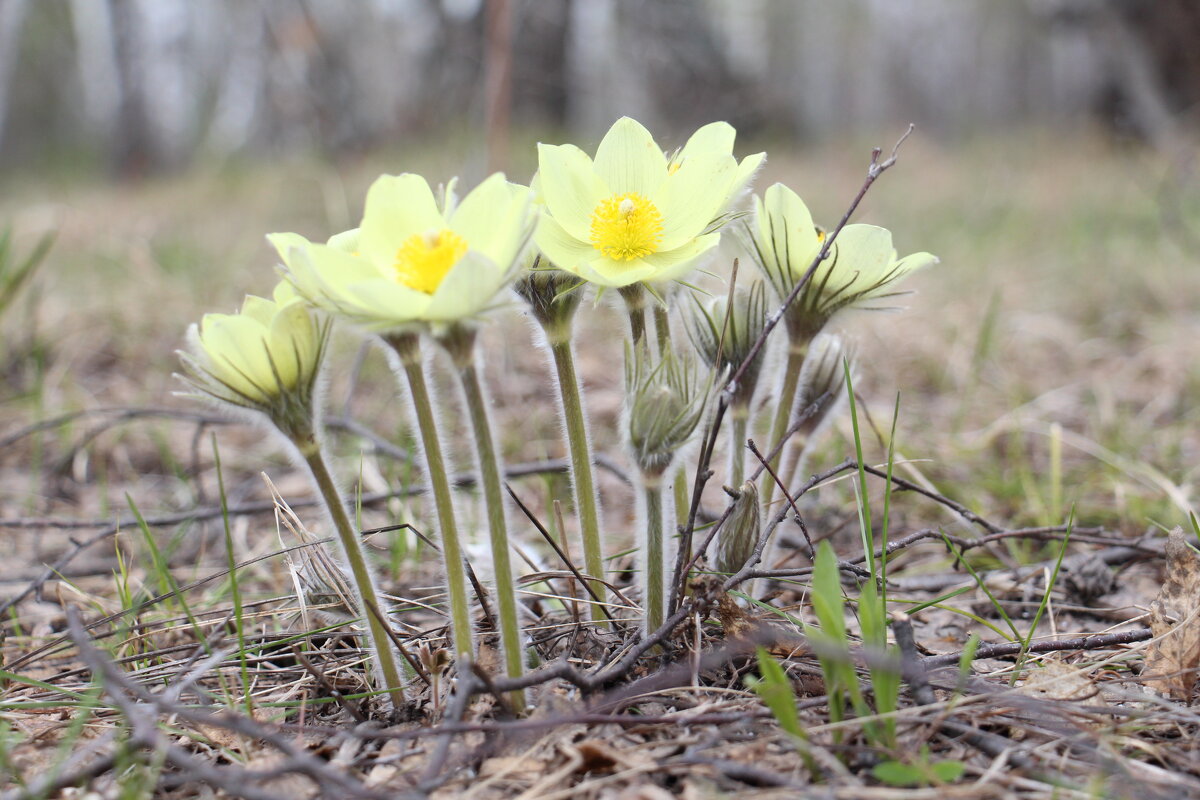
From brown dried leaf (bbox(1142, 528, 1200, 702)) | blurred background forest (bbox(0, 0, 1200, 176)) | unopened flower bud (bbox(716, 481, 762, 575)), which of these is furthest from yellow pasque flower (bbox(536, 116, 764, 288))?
blurred background forest (bbox(0, 0, 1200, 176))

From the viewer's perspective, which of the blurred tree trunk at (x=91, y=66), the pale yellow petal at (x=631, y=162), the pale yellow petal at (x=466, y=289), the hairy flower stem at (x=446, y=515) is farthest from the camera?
the blurred tree trunk at (x=91, y=66)

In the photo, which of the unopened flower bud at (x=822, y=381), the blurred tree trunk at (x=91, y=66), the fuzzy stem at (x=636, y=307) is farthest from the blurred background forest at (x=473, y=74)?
the fuzzy stem at (x=636, y=307)

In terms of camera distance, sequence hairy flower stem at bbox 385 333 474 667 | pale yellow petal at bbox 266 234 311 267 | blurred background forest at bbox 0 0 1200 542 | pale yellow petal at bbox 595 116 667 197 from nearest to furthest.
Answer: pale yellow petal at bbox 266 234 311 267, hairy flower stem at bbox 385 333 474 667, pale yellow petal at bbox 595 116 667 197, blurred background forest at bbox 0 0 1200 542

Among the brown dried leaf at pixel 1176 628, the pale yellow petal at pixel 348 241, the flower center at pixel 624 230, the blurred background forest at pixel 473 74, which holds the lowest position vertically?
the brown dried leaf at pixel 1176 628

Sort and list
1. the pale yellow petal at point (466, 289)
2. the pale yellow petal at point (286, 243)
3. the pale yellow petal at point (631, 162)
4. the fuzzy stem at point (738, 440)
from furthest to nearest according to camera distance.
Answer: the fuzzy stem at point (738, 440), the pale yellow petal at point (631, 162), the pale yellow petal at point (286, 243), the pale yellow petal at point (466, 289)

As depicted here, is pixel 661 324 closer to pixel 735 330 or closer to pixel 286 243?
pixel 735 330

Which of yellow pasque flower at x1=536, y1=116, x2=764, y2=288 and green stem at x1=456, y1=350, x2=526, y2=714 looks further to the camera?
yellow pasque flower at x1=536, y1=116, x2=764, y2=288

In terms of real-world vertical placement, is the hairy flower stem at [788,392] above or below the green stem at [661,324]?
below

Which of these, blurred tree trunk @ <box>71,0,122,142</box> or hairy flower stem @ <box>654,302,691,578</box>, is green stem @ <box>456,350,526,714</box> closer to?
hairy flower stem @ <box>654,302,691,578</box>

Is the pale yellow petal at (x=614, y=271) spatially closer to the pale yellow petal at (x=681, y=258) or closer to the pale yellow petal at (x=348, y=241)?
the pale yellow petal at (x=681, y=258)
